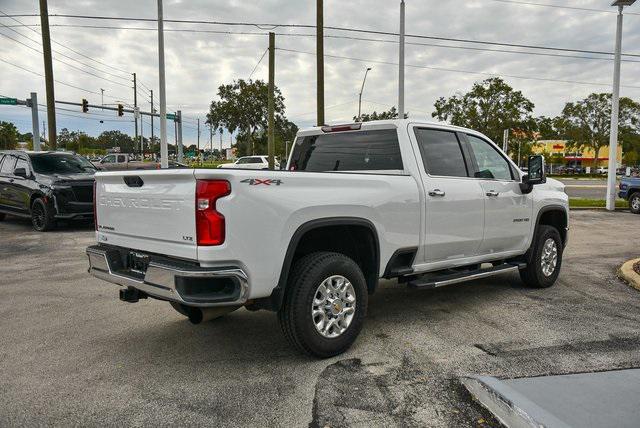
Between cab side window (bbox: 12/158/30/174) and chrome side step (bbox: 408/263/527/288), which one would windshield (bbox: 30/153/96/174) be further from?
chrome side step (bbox: 408/263/527/288)

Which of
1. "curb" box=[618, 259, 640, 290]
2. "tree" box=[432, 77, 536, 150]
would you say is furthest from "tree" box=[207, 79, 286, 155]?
"curb" box=[618, 259, 640, 290]

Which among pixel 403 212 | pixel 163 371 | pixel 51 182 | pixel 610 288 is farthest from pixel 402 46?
pixel 163 371

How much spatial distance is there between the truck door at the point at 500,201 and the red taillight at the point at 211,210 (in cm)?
317

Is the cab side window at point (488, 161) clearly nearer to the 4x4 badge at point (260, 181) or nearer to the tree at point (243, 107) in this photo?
the 4x4 badge at point (260, 181)

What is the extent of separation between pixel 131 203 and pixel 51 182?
9.12 metres

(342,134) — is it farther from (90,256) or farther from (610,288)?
(610,288)

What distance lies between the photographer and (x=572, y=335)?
476cm

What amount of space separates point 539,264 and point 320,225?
3720mm

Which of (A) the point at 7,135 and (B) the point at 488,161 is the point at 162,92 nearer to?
(B) the point at 488,161

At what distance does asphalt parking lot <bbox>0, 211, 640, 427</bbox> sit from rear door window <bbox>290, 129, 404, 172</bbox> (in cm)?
155

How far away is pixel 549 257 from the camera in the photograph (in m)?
6.69

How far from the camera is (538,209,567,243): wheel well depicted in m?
6.91

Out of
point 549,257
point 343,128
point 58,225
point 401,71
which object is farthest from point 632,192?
point 58,225

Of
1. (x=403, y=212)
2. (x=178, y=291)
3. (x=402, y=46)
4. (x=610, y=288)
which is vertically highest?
(x=402, y=46)
